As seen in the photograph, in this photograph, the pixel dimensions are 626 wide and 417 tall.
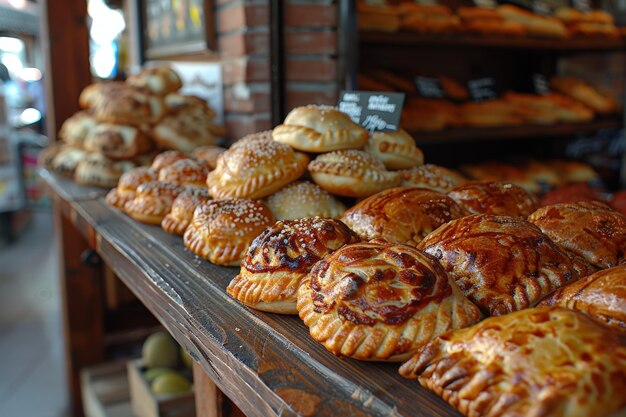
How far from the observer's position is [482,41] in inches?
126

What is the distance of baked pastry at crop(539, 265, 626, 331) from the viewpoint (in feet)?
2.63

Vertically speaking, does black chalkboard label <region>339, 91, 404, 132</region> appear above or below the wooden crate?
above

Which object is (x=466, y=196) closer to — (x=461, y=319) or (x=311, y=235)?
(x=311, y=235)

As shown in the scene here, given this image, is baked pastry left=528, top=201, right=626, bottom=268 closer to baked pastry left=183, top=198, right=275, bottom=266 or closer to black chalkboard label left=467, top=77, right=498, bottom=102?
baked pastry left=183, top=198, right=275, bottom=266

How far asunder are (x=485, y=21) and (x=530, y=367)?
2.95 meters

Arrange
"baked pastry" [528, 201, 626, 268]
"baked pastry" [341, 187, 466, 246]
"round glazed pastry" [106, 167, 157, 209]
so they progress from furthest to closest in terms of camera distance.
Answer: "round glazed pastry" [106, 167, 157, 209], "baked pastry" [341, 187, 466, 246], "baked pastry" [528, 201, 626, 268]

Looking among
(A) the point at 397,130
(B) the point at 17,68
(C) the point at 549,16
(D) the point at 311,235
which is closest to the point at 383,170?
(A) the point at 397,130

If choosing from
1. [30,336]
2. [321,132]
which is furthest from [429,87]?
[30,336]

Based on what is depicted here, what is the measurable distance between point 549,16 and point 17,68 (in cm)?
1679

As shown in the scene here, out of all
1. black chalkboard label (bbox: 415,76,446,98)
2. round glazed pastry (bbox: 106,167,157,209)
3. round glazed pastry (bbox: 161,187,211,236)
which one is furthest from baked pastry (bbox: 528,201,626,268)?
black chalkboard label (bbox: 415,76,446,98)

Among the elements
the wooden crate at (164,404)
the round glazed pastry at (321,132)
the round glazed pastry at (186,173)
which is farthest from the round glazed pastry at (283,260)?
the wooden crate at (164,404)

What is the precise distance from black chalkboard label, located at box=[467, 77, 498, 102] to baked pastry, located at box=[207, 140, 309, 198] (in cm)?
232

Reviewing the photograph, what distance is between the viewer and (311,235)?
Answer: 1.09 meters

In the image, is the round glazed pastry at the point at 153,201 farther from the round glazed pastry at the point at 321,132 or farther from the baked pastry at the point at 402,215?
the baked pastry at the point at 402,215
